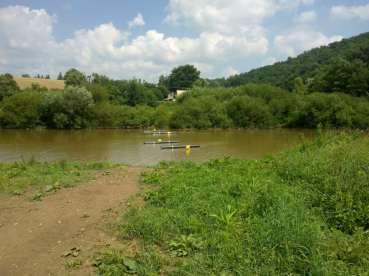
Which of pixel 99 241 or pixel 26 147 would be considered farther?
pixel 26 147

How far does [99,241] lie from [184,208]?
5.27 ft

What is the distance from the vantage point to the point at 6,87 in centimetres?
7400

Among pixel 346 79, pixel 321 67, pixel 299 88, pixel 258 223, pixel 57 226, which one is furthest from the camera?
pixel 321 67

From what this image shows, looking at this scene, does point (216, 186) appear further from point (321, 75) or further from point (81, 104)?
point (321, 75)

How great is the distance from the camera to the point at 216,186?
27.2 feet

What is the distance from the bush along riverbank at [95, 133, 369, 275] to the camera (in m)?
5.19

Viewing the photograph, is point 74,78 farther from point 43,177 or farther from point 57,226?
point 57,226

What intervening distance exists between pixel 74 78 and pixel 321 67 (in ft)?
180

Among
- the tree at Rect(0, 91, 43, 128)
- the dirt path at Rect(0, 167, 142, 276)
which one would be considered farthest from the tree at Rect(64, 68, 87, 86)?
the dirt path at Rect(0, 167, 142, 276)

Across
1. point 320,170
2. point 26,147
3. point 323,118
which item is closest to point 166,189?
point 320,170

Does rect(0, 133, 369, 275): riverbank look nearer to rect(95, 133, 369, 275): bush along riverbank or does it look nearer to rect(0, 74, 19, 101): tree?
rect(95, 133, 369, 275): bush along riverbank

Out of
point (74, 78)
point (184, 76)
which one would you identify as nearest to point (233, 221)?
point (74, 78)

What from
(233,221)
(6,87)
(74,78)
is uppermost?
(74,78)

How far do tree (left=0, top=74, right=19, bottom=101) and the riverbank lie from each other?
230 ft
